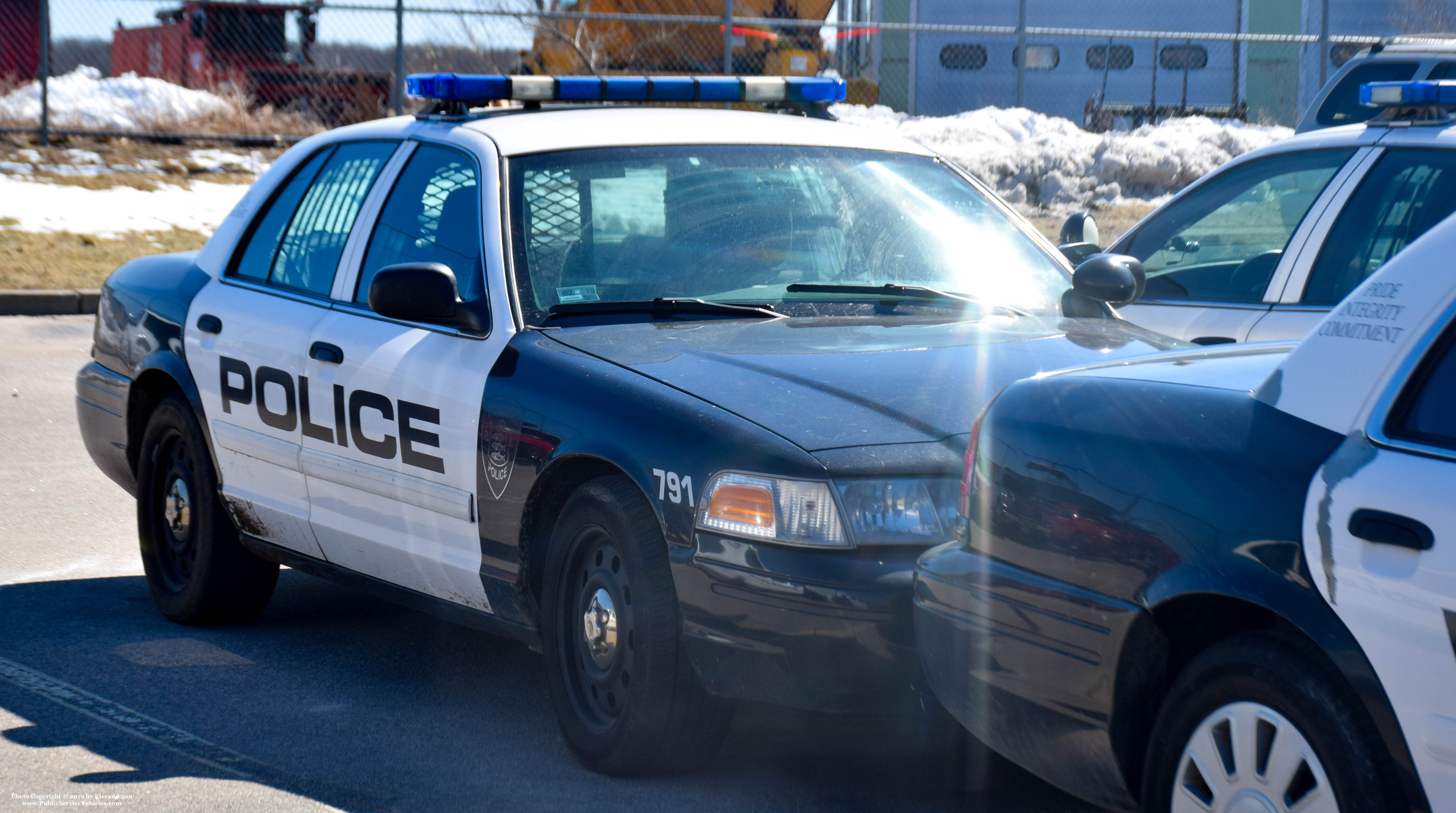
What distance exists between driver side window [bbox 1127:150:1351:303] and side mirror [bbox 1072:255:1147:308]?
74cm

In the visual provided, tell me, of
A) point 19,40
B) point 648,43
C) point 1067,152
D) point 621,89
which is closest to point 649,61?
point 648,43

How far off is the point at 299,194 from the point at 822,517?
2754 mm

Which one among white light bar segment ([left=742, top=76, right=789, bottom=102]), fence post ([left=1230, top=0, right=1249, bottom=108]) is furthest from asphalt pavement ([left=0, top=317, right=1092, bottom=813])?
fence post ([left=1230, top=0, right=1249, bottom=108])

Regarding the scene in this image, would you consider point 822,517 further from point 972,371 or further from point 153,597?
point 153,597

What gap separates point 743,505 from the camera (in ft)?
11.8

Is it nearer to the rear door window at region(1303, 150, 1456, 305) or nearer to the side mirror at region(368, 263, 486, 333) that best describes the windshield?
the side mirror at region(368, 263, 486, 333)

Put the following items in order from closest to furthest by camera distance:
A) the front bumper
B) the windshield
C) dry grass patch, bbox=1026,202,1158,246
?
the front bumper, the windshield, dry grass patch, bbox=1026,202,1158,246

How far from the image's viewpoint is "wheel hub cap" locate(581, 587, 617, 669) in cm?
388

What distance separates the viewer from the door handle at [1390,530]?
7.96ft

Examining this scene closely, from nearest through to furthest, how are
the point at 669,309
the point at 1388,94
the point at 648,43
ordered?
the point at 669,309
the point at 1388,94
the point at 648,43

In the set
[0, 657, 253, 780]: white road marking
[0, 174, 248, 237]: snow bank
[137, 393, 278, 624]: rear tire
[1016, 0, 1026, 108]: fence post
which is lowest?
[0, 657, 253, 780]: white road marking

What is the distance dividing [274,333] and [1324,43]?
55.7 feet

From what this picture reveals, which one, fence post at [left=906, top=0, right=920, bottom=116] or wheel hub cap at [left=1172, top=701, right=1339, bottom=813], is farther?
fence post at [left=906, top=0, right=920, bottom=116]

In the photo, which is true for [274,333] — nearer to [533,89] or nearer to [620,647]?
[533,89]
